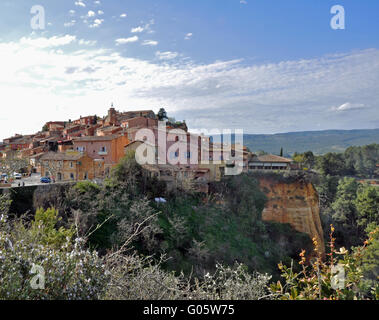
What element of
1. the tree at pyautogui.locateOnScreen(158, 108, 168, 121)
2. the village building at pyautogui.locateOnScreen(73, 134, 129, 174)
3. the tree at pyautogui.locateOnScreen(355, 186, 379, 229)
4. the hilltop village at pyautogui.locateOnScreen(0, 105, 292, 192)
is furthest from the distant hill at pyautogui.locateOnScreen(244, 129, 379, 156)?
the village building at pyautogui.locateOnScreen(73, 134, 129, 174)

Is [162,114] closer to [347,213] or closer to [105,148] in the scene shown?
[105,148]

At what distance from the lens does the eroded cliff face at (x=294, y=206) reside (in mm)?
21109

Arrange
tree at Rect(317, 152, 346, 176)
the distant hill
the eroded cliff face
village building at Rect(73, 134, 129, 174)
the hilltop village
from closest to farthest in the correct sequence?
the hilltop village → the eroded cliff face → village building at Rect(73, 134, 129, 174) → tree at Rect(317, 152, 346, 176) → the distant hill

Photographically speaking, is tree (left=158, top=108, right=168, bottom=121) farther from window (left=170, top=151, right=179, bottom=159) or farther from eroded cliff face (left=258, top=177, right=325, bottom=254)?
eroded cliff face (left=258, top=177, right=325, bottom=254)

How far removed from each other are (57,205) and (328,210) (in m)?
23.7

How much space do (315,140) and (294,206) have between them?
1700 inches

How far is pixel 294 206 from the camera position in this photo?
21.5 metres

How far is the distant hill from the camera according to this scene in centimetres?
4988

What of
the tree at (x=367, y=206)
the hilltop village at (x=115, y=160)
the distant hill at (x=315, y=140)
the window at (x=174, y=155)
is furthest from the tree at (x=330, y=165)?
the window at (x=174, y=155)

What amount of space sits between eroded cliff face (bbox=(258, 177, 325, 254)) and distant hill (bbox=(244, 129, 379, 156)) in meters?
23.8

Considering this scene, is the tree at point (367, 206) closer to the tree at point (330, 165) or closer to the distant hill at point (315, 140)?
the tree at point (330, 165)

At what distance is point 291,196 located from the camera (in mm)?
21734

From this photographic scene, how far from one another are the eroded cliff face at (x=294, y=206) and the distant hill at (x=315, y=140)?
2383cm

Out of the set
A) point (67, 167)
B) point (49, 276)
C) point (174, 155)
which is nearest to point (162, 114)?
point (174, 155)
